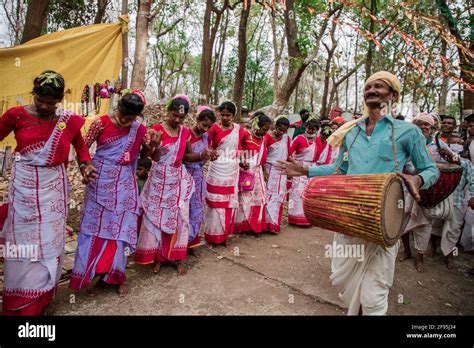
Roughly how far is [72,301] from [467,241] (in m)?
5.88

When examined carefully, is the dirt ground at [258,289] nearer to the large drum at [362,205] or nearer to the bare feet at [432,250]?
the bare feet at [432,250]

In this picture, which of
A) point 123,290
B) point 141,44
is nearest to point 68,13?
point 141,44

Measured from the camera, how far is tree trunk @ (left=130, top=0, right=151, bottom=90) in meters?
Result: 6.44

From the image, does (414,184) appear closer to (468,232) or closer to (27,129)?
(27,129)

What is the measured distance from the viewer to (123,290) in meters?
3.40

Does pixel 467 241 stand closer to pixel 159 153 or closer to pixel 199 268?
pixel 199 268

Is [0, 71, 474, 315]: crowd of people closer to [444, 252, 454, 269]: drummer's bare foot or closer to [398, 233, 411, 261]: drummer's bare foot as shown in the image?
[444, 252, 454, 269]: drummer's bare foot

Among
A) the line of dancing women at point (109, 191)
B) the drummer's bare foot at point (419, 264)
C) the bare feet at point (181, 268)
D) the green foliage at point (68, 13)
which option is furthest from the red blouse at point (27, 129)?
the green foliage at point (68, 13)

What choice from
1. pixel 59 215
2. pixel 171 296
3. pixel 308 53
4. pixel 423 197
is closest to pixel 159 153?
pixel 59 215

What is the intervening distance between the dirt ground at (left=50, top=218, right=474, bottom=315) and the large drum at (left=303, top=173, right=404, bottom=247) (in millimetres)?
1153

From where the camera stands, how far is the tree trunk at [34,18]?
15.6 ft

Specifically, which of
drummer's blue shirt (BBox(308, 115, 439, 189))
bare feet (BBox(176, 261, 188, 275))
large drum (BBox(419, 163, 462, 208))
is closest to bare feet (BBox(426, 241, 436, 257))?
large drum (BBox(419, 163, 462, 208))

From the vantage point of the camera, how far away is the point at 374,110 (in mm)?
2865

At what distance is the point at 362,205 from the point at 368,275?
661mm
